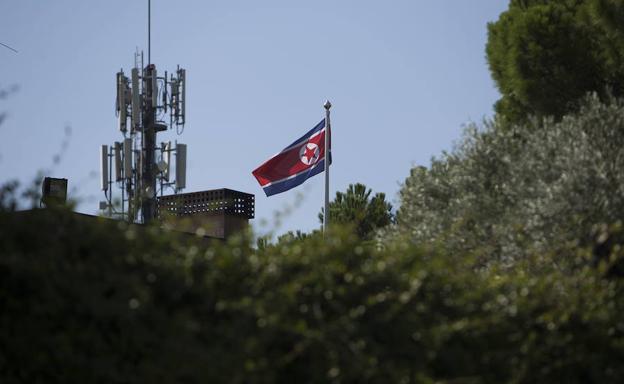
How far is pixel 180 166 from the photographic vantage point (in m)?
35.2

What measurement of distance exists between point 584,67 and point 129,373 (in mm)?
14134

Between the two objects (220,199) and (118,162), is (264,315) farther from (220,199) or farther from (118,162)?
(220,199)

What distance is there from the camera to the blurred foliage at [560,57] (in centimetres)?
1778

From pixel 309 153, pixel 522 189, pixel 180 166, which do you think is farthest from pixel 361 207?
pixel 522 189

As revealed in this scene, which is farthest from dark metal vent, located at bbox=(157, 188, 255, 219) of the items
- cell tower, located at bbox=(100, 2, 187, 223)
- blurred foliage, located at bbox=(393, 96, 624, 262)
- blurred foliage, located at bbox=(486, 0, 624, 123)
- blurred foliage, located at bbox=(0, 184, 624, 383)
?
blurred foliage, located at bbox=(0, 184, 624, 383)

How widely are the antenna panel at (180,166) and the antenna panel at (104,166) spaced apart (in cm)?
299

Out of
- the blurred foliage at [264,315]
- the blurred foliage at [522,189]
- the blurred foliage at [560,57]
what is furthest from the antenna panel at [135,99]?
the blurred foliage at [264,315]

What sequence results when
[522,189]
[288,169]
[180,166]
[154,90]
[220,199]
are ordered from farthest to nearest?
[220,199], [154,90], [180,166], [288,169], [522,189]

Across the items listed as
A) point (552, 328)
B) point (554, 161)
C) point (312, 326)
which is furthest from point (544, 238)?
point (312, 326)

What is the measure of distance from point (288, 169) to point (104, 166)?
14.5 meters

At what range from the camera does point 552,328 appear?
753cm

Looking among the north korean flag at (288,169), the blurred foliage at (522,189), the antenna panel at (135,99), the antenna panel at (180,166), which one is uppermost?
the antenna panel at (135,99)

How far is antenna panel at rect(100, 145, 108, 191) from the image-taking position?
35719 millimetres

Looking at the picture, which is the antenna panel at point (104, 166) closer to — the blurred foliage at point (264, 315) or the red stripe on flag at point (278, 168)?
the red stripe on flag at point (278, 168)
